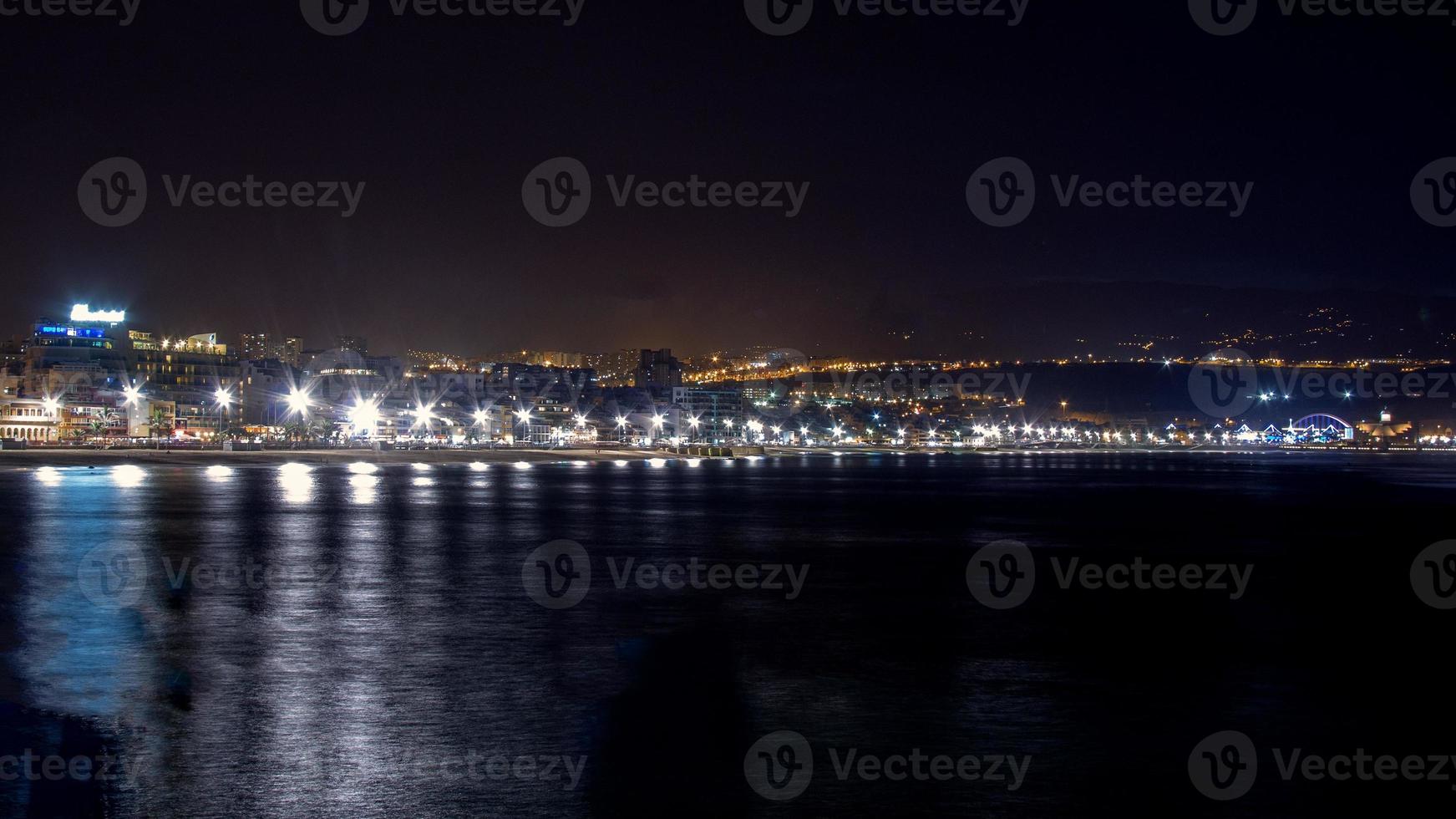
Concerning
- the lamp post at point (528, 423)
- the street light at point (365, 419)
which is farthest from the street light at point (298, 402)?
the lamp post at point (528, 423)

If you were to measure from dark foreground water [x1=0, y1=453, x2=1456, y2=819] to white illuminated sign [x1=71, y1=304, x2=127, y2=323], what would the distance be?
122759mm

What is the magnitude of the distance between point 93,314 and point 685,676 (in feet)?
486

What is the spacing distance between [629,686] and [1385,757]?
6.99 meters

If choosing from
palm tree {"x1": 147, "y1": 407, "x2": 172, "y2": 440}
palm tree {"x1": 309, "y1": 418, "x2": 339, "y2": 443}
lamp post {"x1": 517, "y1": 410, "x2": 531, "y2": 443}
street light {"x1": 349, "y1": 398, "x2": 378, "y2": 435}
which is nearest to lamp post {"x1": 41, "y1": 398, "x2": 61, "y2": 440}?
palm tree {"x1": 147, "y1": 407, "x2": 172, "y2": 440}

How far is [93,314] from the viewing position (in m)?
142

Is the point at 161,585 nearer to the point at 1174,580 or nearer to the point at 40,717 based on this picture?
the point at 40,717

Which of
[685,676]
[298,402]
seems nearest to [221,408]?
[298,402]

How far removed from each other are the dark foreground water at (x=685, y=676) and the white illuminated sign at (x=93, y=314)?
12276 centimetres

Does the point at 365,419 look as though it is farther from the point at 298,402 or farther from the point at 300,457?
the point at 300,457

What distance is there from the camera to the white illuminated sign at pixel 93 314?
14112 cm

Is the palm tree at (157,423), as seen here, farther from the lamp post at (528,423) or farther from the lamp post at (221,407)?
the lamp post at (528,423)

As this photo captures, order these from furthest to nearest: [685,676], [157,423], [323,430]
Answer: [323,430]
[157,423]
[685,676]

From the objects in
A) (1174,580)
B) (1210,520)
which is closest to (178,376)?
(1210,520)

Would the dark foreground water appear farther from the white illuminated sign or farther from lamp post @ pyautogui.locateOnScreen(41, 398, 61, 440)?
the white illuminated sign
